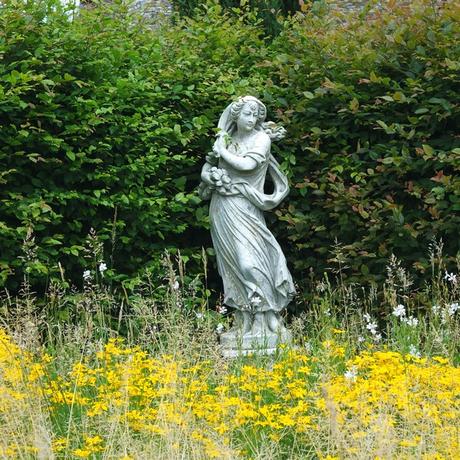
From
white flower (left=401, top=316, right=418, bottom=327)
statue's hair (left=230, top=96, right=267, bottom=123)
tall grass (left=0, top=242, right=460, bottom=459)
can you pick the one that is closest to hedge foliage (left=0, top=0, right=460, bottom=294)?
statue's hair (left=230, top=96, right=267, bottom=123)

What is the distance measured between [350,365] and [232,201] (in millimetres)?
2351

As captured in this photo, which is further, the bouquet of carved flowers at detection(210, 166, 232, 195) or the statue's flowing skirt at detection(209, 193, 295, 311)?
the bouquet of carved flowers at detection(210, 166, 232, 195)

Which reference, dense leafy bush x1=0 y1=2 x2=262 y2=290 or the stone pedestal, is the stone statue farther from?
dense leafy bush x1=0 y1=2 x2=262 y2=290

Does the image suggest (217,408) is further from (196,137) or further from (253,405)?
(196,137)

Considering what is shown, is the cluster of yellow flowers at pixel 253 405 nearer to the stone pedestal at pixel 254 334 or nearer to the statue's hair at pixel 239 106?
the stone pedestal at pixel 254 334

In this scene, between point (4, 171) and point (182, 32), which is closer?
point (4, 171)

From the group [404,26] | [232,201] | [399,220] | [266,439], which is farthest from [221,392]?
[404,26]

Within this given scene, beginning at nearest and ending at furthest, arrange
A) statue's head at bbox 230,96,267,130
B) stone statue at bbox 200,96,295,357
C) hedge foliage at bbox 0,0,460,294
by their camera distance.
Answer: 1. stone statue at bbox 200,96,295,357
2. statue's head at bbox 230,96,267,130
3. hedge foliage at bbox 0,0,460,294

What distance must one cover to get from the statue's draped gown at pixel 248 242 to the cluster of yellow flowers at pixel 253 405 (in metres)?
1.51

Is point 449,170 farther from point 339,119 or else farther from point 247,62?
point 247,62

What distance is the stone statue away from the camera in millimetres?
6805

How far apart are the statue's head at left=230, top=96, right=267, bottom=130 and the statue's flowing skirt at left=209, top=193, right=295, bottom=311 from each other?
1.70 ft

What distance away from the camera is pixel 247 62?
8781 millimetres

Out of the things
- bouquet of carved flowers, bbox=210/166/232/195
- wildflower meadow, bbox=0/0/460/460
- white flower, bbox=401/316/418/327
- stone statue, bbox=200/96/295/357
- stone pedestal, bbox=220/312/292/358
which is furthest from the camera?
wildflower meadow, bbox=0/0/460/460
